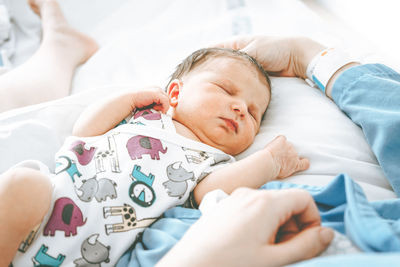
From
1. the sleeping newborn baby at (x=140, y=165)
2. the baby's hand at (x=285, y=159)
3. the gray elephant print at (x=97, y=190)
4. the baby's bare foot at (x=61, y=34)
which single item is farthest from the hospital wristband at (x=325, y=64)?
the baby's bare foot at (x=61, y=34)

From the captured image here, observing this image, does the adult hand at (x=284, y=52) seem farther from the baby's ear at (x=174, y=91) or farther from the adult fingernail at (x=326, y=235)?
Answer: the adult fingernail at (x=326, y=235)

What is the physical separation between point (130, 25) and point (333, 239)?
4.59ft

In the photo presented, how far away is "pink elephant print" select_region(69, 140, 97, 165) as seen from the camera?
0.83 meters

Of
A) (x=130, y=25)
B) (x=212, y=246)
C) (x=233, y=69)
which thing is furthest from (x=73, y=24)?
(x=212, y=246)

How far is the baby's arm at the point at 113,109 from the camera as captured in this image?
3.04 feet

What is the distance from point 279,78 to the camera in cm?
118

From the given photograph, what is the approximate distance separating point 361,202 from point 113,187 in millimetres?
493

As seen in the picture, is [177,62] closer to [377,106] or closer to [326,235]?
[377,106]

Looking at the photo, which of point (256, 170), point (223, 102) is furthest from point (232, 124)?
point (256, 170)

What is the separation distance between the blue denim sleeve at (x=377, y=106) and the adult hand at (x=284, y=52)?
184 mm

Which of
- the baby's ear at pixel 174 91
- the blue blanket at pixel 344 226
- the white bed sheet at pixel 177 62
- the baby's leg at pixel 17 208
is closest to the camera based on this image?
the blue blanket at pixel 344 226

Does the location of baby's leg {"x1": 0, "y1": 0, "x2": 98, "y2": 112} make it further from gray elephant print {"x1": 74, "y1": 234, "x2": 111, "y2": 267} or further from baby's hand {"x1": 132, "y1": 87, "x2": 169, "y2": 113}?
gray elephant print {"x1": 74, "y1": 234, "x2": 111, "y2": 267}

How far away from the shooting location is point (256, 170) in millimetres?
805

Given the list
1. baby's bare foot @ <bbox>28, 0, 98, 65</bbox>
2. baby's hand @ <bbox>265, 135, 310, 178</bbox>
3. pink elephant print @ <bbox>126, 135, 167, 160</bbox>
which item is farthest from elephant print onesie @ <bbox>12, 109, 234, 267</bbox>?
baby's bare foot @ <bbox>28, 0, 98, 65</bbox>
